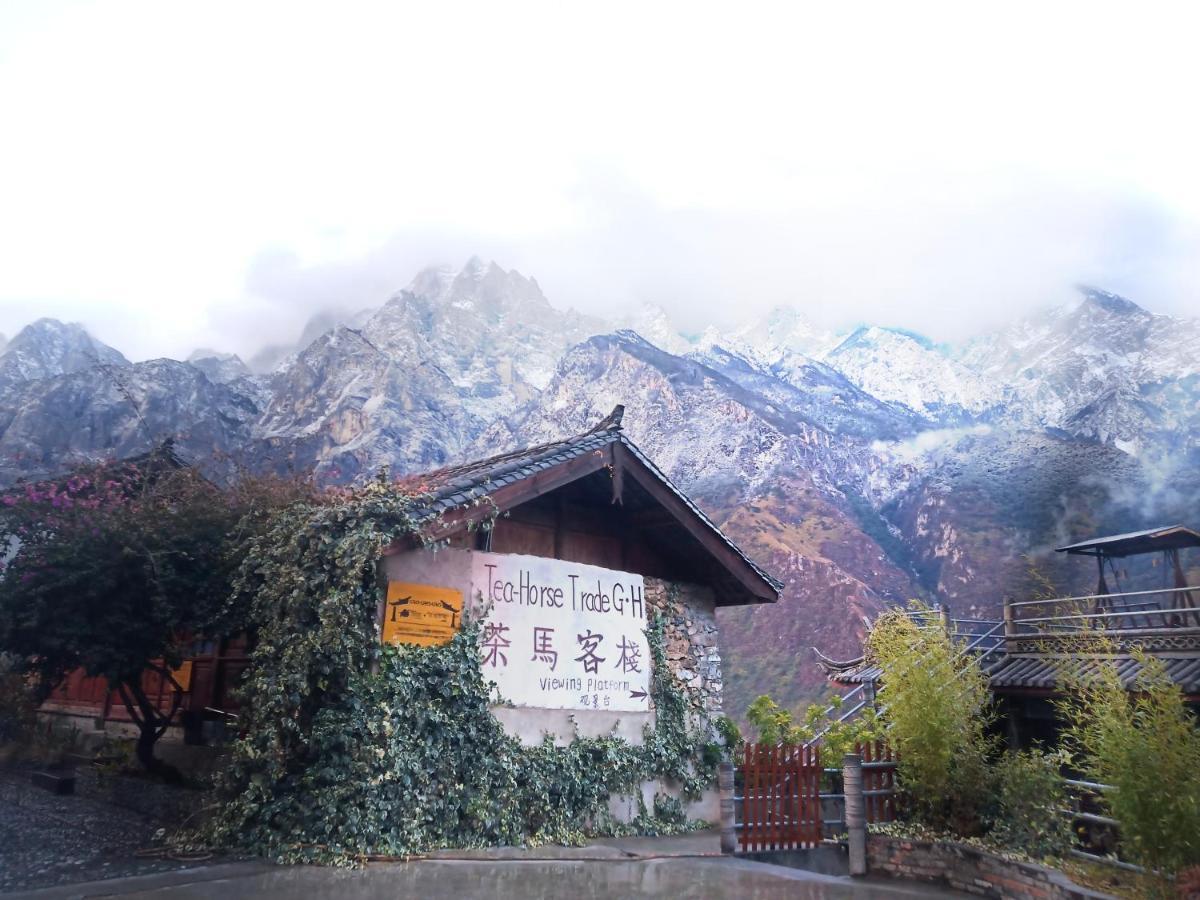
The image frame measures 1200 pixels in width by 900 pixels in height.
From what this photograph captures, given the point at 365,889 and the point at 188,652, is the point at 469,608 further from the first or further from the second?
the point at 188,652

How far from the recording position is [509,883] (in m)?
6.86

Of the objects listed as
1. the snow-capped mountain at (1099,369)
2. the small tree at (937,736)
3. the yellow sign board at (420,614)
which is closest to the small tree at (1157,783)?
the small tree at (937,736)

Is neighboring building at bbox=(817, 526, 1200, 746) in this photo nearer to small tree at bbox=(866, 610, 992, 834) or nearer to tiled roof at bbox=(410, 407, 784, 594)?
small tree at bbox=(866, 610, 992, 834)

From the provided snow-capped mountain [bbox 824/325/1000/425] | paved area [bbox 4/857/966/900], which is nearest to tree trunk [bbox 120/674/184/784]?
paved area [bbox 4/857/966/900]

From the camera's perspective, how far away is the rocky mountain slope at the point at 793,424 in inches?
1236

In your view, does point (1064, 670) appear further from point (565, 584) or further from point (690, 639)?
point (565, 584)

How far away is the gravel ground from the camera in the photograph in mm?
6809

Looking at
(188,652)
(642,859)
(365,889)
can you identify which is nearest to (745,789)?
(642,859)

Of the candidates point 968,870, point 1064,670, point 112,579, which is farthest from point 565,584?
point 1064,670

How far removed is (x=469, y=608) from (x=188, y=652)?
20.6 feet

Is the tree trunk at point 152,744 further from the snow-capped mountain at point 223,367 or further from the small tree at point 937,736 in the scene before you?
the snow-capped mountain at point 223,367

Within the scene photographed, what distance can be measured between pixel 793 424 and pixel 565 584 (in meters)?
32.2

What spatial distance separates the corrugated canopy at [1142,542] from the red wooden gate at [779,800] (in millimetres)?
9041

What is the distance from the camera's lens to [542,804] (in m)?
9.01
